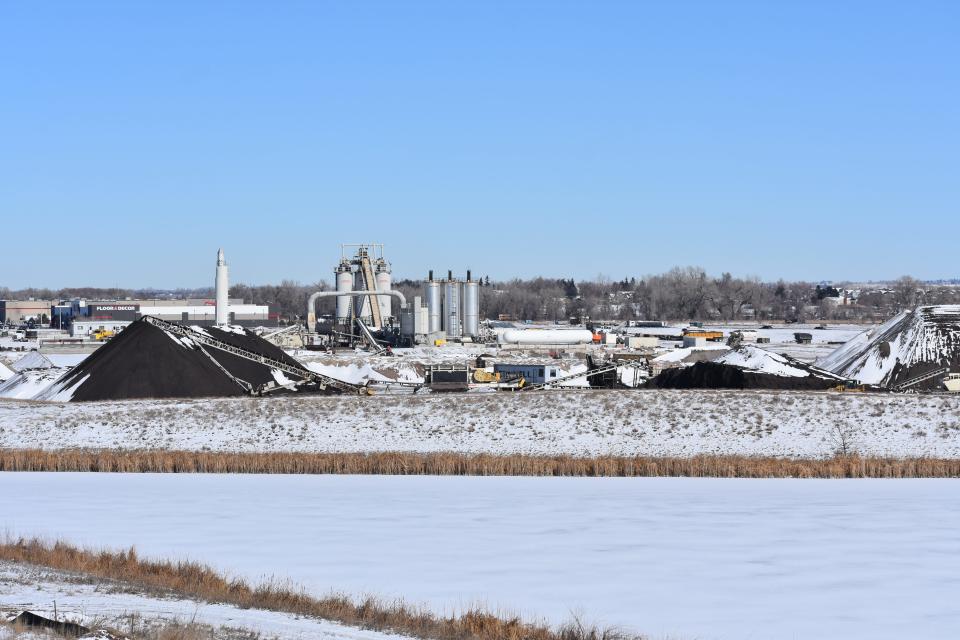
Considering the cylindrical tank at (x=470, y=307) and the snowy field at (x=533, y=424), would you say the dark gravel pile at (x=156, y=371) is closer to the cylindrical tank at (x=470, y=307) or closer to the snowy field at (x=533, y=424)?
the snowy field at (x=533, y=424)

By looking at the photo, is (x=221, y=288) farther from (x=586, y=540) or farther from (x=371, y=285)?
(x=586, y=540)

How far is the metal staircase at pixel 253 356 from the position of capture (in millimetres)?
47219

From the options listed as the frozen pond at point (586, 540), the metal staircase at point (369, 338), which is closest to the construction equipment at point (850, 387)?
the frozen pond at point (586, 540)

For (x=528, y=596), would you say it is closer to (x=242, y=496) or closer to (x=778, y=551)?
(x=778, y=551)

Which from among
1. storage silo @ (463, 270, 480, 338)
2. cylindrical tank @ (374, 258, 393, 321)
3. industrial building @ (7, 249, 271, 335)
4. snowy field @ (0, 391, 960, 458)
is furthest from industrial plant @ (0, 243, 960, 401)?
industrial building @ (7, 249, 271, 335)

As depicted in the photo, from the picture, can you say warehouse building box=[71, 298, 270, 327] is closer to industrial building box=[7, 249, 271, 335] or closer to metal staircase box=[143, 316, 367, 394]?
industrial building box=[7, 249, 271, 335]

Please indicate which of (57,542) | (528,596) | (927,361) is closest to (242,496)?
(57,542)

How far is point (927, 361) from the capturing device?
159ft

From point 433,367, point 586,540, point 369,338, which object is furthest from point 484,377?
point 586,540

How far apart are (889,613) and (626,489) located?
1196 centimetres

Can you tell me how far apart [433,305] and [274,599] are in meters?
74.7

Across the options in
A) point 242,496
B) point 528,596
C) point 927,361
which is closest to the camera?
point 528,596

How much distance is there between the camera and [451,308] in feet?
295

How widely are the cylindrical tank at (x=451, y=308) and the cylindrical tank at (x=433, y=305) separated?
1.61 ft
